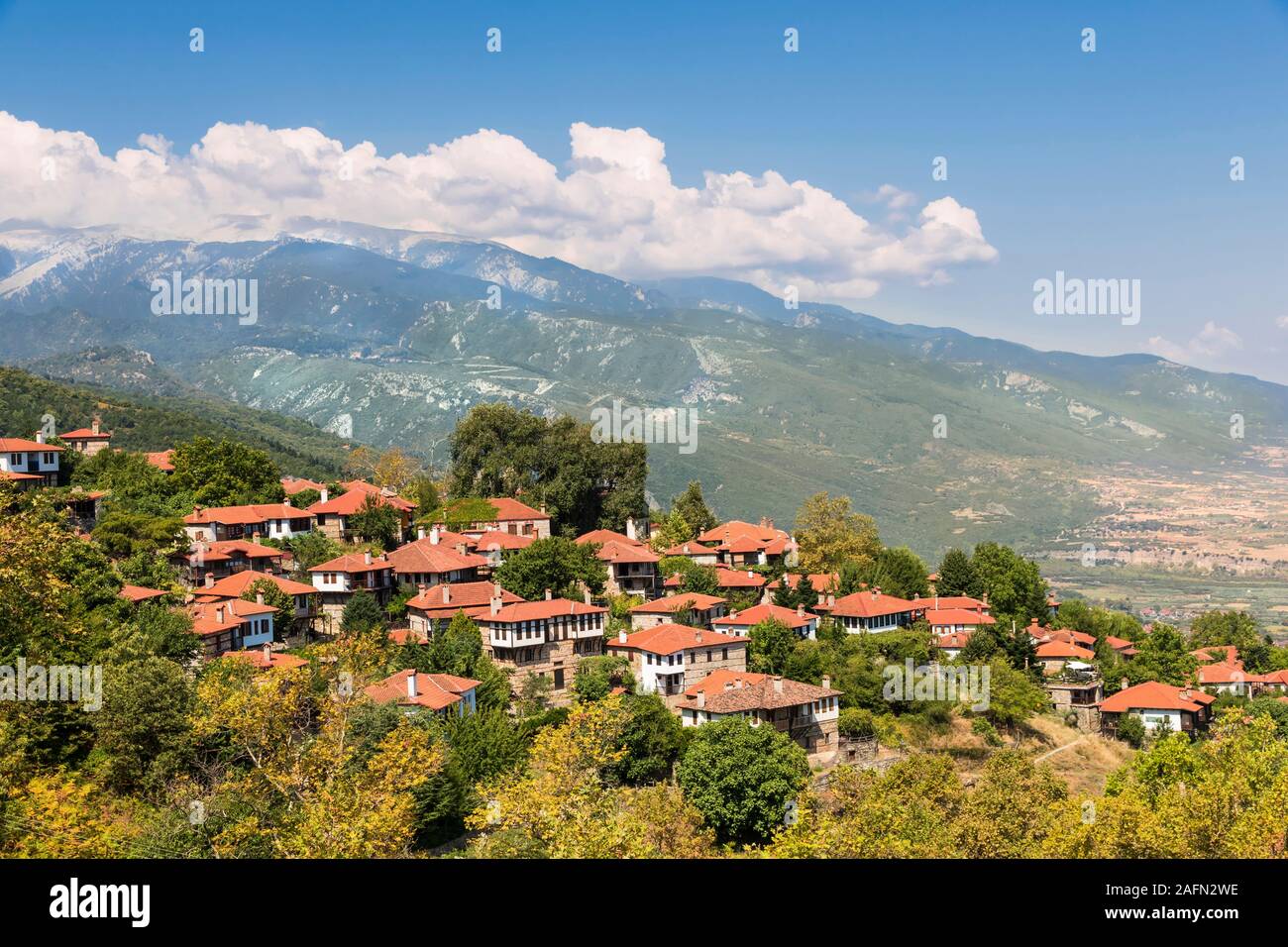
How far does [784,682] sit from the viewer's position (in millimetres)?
39625

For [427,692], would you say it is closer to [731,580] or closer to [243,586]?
[243,586]

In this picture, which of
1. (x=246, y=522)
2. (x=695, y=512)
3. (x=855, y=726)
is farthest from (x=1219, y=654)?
(x=246, y=522)

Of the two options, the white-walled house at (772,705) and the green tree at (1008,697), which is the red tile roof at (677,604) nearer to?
the white-walled house at (772,705)

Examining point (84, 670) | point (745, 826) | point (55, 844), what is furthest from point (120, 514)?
point (55, 844)

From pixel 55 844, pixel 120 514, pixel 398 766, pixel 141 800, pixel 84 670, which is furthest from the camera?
pixel 120 514

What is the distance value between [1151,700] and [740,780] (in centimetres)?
2814

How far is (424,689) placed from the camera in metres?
33.2

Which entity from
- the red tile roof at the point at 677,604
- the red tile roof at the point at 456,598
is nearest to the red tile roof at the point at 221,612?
the red tile roof at the point at 456,598

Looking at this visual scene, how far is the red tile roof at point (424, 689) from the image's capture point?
31.9 metres

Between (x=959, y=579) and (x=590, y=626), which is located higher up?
(x=590, y=626)

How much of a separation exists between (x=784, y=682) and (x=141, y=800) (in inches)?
867
